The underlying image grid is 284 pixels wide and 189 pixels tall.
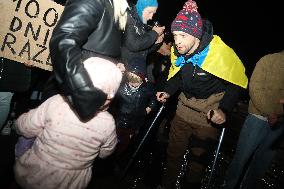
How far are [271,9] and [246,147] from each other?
16.9ft

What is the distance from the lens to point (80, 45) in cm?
264

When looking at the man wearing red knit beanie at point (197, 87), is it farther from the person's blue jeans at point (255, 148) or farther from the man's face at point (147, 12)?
the man's face at point (147, 12)

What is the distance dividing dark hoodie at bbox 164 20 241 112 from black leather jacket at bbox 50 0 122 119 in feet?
5.04

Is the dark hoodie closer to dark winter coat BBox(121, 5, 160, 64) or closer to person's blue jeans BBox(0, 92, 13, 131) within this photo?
dark winter coat BBox(121, 5, 160, 64)

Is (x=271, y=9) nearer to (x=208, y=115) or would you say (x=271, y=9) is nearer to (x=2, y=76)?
A: (x=208, y=115)

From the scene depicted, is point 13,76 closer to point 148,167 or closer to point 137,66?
point 137,66

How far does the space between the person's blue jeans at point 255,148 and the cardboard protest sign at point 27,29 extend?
3.24 meters

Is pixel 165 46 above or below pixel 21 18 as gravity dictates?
below

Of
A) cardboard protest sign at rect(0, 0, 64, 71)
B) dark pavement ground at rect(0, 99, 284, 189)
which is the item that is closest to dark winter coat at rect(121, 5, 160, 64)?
cardboard protest sign at rect(0, 0, 64, 71)

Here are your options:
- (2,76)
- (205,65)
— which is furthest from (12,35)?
(205,65)

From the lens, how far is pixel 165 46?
17.0ft

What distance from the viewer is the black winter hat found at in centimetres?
454

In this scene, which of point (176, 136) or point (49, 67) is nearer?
point (49, 67)

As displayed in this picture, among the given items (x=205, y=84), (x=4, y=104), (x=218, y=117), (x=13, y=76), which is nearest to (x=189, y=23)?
(x=205, y=84)
